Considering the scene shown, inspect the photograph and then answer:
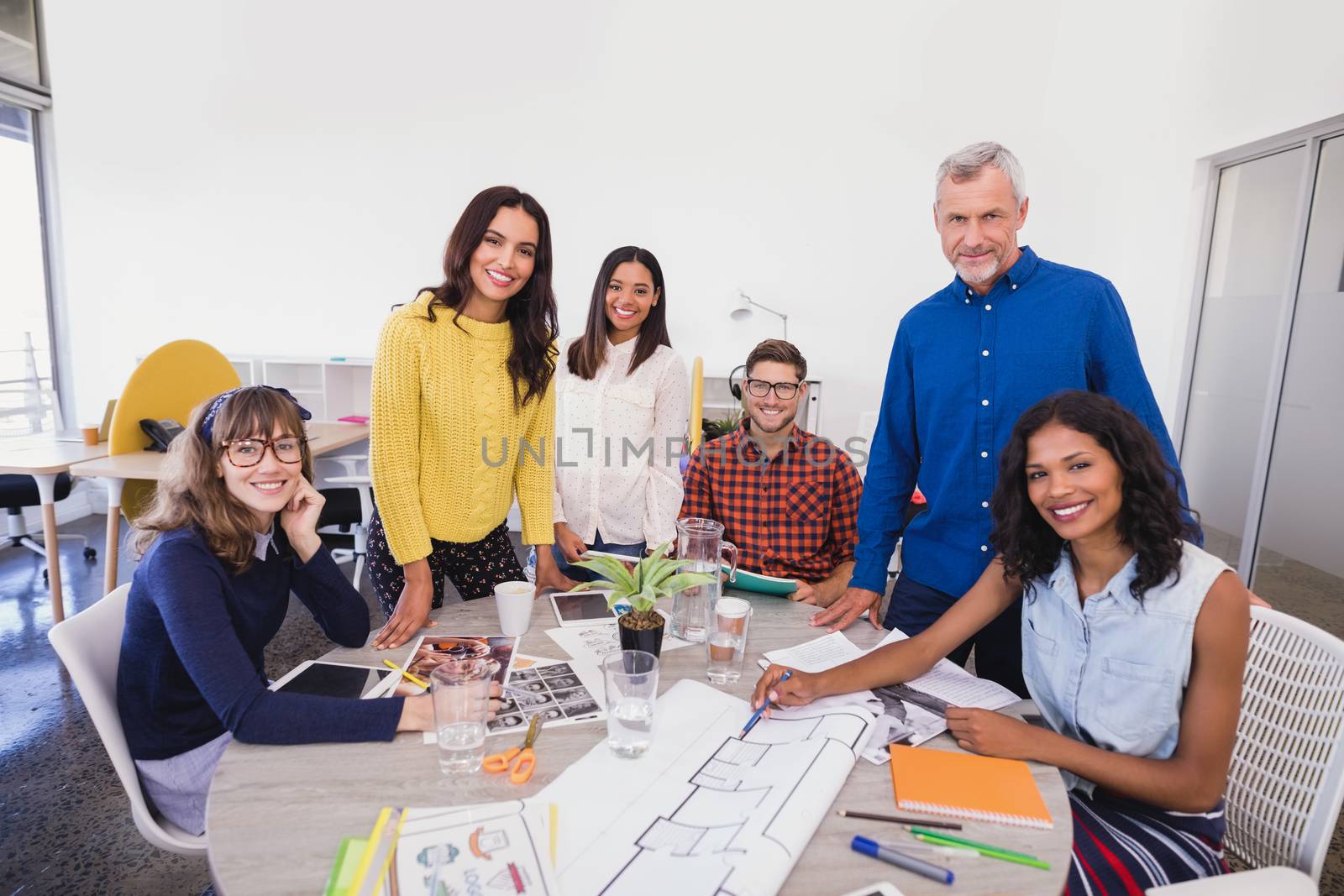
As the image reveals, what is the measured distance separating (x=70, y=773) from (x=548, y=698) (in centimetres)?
210

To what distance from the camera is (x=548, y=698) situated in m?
1.19

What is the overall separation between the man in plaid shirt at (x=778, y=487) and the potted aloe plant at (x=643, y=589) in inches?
31.1

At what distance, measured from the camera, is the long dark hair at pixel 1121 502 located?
1205 millimetres

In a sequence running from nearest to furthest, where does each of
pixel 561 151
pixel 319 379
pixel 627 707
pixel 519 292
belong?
pixel 627 707 < pixel 519 292 < pixel 561 151 < pixel 319 379

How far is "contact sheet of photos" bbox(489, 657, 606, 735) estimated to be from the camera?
112cm

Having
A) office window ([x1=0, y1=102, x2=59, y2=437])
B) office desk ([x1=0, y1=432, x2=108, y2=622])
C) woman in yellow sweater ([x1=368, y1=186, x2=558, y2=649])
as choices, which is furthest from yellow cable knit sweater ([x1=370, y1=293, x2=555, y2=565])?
office window ([x1=0, y1=102, x2=59, y2=437])

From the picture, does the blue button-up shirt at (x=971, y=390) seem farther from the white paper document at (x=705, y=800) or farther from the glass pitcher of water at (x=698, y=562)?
the white paper document at (x=705, y=800)

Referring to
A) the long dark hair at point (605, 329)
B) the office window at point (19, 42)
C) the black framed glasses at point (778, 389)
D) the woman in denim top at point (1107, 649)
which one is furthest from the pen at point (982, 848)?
the office window at point (19, 42)

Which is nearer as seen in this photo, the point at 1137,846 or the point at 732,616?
the point at 1137,846

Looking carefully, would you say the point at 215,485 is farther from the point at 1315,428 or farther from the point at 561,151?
the point at 1315,428

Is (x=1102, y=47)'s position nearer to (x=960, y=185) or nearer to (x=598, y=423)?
(x=960, y=185)

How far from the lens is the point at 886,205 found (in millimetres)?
4723

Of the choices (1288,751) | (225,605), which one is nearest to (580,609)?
(225,605)

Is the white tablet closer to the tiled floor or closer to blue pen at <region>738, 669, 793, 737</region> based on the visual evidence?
blue pen at <region>738, 669, 793, 737</region>
